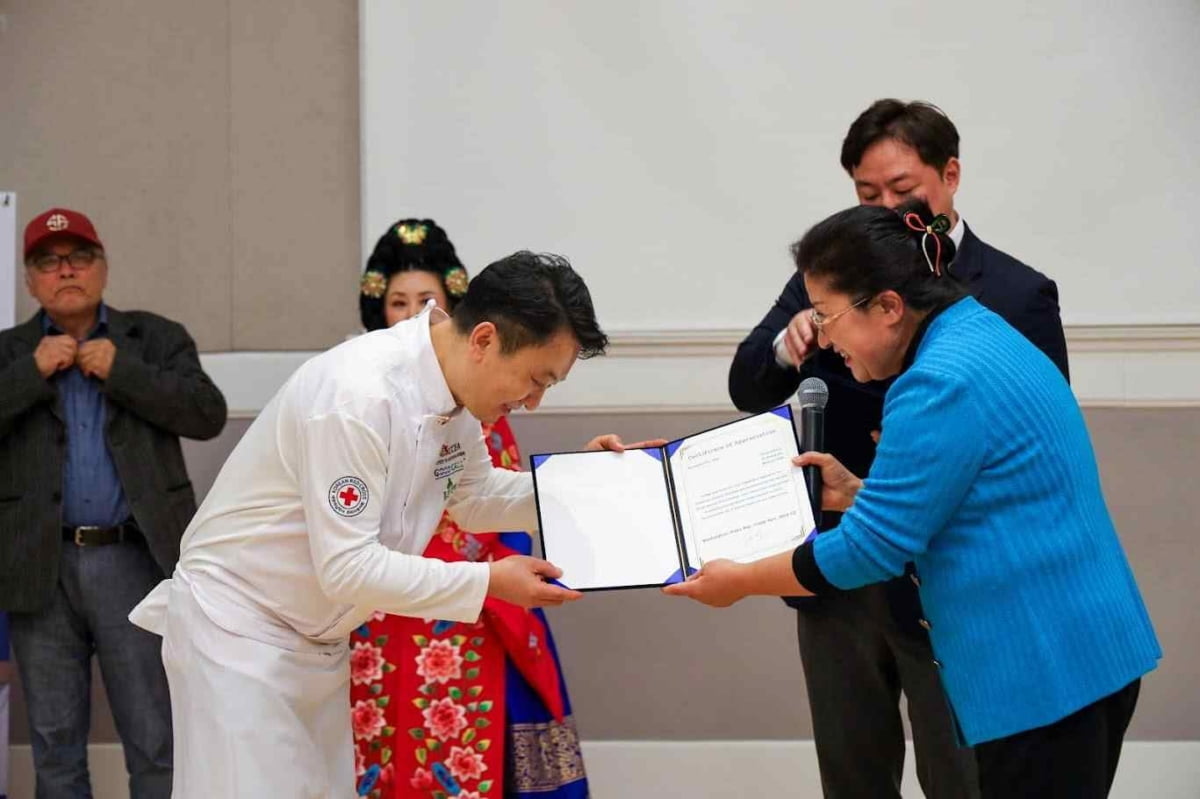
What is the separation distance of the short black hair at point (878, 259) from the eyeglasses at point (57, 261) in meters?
2.28

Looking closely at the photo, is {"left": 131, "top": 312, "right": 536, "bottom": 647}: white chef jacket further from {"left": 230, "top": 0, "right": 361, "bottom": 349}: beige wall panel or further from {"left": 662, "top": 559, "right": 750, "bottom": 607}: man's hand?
{"left": 230, "top": 0, "right": 361, "bottom": 349}: beige wall panel

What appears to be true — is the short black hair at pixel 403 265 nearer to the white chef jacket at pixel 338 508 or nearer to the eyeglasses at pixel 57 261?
the eyeglasses at pixel 57 261

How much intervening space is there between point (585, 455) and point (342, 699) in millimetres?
582

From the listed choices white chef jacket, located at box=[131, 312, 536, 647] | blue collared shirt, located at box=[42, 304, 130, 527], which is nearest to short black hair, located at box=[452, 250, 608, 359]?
white chef jacket, located at box=[131, 312, 536, 647]

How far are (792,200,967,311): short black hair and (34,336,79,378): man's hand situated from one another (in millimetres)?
2169

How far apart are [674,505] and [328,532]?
0.62 metres

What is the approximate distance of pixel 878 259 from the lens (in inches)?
76.8

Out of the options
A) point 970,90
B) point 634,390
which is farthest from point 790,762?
point 970,90

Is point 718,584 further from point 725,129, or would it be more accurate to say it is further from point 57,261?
point 57,261

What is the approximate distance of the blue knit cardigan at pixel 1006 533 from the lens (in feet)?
5.91

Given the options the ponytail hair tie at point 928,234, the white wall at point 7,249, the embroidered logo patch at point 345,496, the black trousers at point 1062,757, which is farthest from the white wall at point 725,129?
the black trousers at point 1062,757

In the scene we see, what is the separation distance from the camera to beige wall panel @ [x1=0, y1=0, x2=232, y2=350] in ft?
13.3

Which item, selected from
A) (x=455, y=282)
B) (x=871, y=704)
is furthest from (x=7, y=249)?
(x=871, y=704)

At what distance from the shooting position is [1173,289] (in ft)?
12.5
